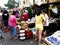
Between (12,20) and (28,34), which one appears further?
(28,34)

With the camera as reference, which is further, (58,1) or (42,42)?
(58,1)

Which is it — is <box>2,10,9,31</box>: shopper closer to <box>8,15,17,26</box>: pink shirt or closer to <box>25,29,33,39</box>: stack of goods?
<box>8,15,17,26</box>: pink shirt

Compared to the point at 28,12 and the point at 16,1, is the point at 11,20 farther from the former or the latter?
the point at 16,1

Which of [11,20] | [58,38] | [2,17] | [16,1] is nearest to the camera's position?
[58,38]

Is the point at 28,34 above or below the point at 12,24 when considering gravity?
below

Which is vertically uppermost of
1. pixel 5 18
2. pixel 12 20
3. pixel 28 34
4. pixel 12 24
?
pixel 12 20

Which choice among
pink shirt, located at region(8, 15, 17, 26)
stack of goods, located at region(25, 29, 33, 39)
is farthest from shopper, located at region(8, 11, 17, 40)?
stack of goods, located at region(25, 29, 33, 39)

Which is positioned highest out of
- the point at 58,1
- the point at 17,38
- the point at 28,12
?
the point at 58,1

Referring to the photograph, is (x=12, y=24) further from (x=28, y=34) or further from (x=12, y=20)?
(x=28, y=34)

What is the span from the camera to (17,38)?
9.85 metres

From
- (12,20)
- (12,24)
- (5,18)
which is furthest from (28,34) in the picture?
(5,18)

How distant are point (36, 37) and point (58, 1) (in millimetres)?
2577

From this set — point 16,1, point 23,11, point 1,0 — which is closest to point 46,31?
point 23,11

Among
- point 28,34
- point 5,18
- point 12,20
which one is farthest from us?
point 5,18
